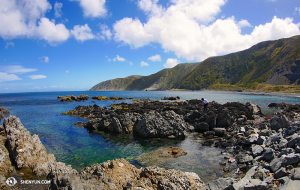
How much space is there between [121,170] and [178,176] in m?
3.08

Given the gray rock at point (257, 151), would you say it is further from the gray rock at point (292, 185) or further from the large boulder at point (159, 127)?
the large boulder at point (159, 127)

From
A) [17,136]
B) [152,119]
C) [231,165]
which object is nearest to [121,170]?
[231,165]

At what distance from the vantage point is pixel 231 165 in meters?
12.1

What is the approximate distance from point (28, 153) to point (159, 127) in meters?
13.9

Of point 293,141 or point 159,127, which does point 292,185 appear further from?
point 159,127

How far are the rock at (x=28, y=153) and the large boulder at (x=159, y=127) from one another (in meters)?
11.1

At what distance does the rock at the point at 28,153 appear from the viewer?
10.9 m

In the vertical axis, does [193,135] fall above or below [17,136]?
below

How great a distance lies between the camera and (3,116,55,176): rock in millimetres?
10930

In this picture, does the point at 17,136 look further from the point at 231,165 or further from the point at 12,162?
the point at 231,165

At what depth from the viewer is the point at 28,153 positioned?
12.1 meters

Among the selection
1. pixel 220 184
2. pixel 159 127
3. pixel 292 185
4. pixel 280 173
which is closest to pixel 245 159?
pixel 280 173

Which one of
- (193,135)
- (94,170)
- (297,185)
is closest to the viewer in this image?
(297,185)

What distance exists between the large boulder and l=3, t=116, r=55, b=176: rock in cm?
1113
